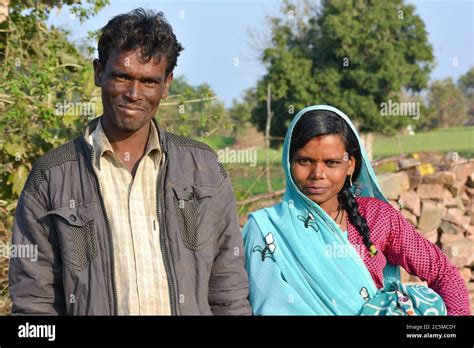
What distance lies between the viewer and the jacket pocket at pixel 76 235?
250 centimetres

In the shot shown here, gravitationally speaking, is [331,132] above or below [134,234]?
above

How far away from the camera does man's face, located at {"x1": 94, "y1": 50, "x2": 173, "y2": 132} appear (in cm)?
260

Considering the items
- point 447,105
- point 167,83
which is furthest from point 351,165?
point 447,105

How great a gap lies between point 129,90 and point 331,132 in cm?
107

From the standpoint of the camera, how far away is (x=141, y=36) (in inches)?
103

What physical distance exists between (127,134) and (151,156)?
0.11 m

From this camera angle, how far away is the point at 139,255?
2504 mm

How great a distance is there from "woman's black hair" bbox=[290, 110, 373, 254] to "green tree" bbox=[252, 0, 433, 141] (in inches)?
644
